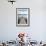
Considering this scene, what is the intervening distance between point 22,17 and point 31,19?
13.4 inches

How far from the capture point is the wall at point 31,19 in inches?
188

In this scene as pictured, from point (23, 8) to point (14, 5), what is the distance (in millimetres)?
350

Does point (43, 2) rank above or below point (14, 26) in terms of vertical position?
above

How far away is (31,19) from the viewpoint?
4.79 meters

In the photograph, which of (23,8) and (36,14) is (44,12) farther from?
(23,8)

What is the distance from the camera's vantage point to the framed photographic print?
189 inches

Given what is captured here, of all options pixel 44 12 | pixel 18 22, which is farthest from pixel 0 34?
pixel 44 12

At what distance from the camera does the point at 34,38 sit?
477 cm

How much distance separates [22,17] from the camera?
15.8 feet

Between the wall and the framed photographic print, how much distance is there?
11 centimetres

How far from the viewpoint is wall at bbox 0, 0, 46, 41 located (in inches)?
188

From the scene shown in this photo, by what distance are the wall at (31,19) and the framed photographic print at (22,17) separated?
111mm

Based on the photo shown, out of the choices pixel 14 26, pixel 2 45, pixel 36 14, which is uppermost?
pixel 36 14

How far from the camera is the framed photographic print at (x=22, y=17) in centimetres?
480
